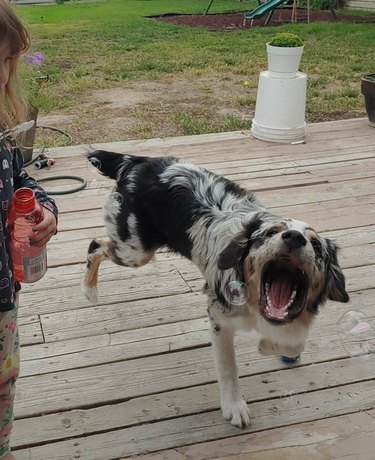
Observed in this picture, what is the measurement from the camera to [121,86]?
29.5ft

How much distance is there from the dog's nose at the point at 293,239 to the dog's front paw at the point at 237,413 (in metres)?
0.76

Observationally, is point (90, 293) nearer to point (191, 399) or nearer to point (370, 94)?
point (191, 399)

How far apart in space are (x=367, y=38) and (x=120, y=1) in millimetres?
12385

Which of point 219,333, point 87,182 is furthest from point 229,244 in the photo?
point 87,182

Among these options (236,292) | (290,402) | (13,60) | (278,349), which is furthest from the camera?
(290,402)

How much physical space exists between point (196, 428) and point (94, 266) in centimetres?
115

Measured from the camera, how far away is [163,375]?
8.86ft

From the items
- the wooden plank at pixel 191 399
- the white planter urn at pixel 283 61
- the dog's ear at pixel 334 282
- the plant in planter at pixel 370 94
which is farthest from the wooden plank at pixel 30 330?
the plant in planter at pixel 370 94

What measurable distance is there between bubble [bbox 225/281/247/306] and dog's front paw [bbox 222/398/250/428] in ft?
1.34

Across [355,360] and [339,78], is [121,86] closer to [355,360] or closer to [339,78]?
[339,78]

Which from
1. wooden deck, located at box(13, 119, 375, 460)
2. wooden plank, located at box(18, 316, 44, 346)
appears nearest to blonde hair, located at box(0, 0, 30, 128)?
wooden deck, located at box(13, 119, 375, 460)

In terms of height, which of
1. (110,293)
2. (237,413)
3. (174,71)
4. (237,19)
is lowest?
(237,19)

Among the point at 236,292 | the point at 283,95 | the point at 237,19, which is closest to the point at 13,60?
the point at 236,292

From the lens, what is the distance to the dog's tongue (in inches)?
85.0
